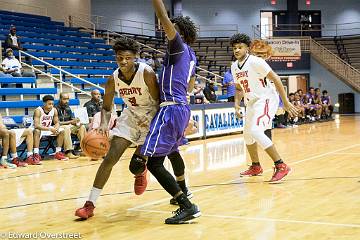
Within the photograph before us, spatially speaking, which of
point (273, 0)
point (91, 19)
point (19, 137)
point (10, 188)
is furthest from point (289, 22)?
point (10, 188)

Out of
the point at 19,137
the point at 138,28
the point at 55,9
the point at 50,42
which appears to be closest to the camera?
the point at 19,137

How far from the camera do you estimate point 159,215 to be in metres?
4.76

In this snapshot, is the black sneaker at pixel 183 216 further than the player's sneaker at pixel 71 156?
No

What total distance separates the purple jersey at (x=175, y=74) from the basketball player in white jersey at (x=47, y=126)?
5.49 metres

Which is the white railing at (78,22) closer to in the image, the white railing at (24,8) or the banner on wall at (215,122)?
the white railing at (24,8)

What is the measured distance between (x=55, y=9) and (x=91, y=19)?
339 centimetres

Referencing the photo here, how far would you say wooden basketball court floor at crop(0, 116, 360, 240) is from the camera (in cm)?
410

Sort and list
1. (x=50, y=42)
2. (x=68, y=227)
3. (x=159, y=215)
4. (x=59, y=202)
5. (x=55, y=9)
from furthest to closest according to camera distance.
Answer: (x=55, y=9) → (x=50, y=42) → (x=59, y=202) → (x=159, y=215) → (x=68, y=227)

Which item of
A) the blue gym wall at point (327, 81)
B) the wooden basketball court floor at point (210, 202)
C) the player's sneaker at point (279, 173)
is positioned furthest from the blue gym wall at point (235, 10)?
the player's sneaker at point (279, 173)

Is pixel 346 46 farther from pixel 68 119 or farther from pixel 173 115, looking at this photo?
pixel 173 115

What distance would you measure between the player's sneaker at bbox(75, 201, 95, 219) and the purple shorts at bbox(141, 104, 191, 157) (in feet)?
2.41

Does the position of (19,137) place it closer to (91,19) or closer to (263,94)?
(263,94)

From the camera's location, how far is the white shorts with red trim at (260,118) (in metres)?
6.48

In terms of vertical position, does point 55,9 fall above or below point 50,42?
above
